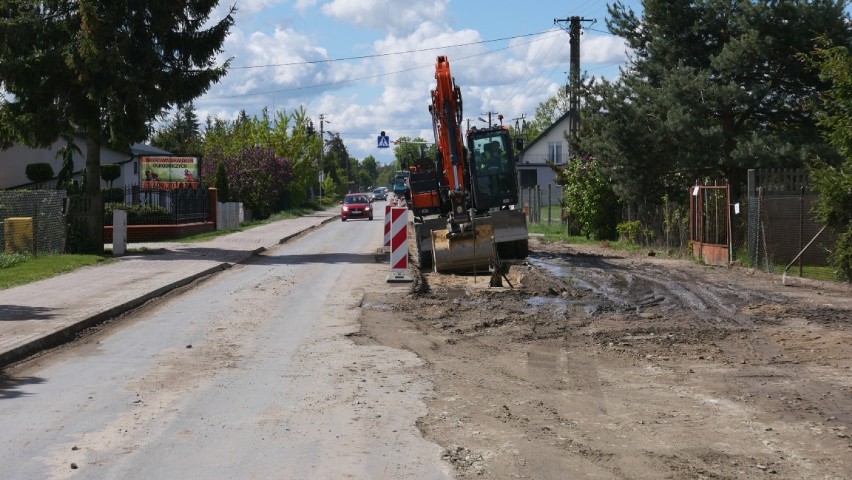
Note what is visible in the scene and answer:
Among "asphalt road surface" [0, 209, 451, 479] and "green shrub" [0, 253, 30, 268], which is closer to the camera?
"asphalt road surface" [0, 209, 451, 479]

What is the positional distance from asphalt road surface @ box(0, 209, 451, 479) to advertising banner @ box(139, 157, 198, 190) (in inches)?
1270

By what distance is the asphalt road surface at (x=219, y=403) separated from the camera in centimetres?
666

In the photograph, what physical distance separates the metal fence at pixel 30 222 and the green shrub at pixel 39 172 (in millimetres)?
20127

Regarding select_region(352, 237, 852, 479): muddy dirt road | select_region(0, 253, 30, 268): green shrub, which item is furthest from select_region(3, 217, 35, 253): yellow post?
select_region(352, 237, 852, 479): muddy dirt road

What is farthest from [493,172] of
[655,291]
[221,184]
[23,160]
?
[23,160]

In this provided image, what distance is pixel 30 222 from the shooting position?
79.9 ft

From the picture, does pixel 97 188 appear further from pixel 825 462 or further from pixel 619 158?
pixel 825 462

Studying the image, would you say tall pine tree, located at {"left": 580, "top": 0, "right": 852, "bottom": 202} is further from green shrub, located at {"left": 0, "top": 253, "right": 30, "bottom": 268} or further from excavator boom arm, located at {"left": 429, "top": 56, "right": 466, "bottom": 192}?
green shrub, located at {"left": 0, "top": 253, "right": 30, "bottom": 268}

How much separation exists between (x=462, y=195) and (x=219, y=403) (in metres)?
14.7

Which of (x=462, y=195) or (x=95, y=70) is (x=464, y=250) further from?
(x=95, y=70)

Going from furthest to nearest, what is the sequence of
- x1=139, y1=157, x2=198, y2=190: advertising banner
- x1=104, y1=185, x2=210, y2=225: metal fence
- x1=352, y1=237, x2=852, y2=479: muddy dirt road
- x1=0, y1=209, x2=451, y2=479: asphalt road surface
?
x1=139, y1=157, x2=198, y2=190: advertising banner
x1=104, y1=185, x2=210, y2=225: metal fence
x1=352, y1=237, x2=852, y2=479: muddy dirt road
x1=0, y1=209, x2=451, y2=479: asphalt road surface

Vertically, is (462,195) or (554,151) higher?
(554,151)

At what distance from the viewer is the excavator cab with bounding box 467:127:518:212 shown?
24844 millimetres

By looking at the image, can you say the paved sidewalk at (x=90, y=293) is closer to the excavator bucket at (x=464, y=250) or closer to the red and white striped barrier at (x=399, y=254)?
the red and white striped barrier at (x=399, y=254)
